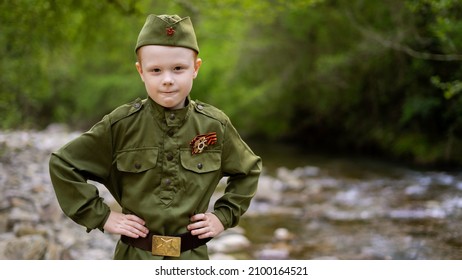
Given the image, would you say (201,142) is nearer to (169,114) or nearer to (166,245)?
(169,114)

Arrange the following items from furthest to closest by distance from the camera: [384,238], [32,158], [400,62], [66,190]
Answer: [400,62], [32,158], [384,238], [66,190]

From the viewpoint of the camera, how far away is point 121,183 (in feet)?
7.81

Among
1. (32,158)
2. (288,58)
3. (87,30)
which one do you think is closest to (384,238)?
(87,30)

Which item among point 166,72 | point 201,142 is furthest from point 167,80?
point 201,142

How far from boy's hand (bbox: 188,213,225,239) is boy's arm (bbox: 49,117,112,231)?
0.37 metres

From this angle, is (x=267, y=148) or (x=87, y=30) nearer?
(x=87, y=30)

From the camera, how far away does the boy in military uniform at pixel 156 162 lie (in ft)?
7.36

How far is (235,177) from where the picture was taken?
8.13ft

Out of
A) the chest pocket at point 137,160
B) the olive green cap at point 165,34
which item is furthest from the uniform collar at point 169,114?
the olive green cap at point 165,34

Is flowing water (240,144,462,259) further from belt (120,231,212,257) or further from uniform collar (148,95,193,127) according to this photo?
uniform collar (148,95,193,127)

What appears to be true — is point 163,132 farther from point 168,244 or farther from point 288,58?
point 288,58

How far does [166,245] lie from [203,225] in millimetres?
176

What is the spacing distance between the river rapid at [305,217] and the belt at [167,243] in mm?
2095

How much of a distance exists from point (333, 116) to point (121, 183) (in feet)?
45.4
